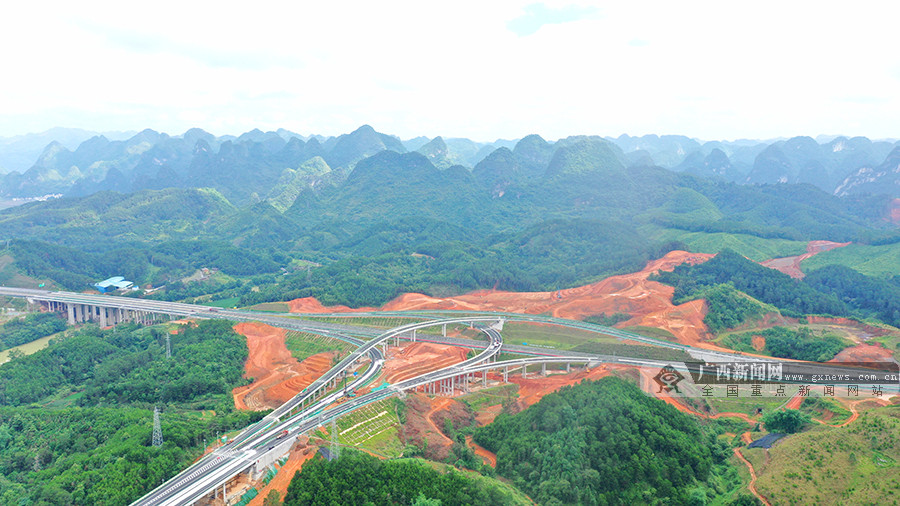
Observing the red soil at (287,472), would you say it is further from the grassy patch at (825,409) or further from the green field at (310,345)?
the grassy patch at (825,409)

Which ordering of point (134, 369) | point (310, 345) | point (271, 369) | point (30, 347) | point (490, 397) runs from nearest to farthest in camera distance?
point (490, 397)
point (134, 369)
point (271, 369)
point (310, 345)
point (30, 347)

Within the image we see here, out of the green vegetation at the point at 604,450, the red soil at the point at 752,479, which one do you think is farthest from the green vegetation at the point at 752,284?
the green vegetation at the point at 604,450

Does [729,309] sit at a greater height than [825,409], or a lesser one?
greater

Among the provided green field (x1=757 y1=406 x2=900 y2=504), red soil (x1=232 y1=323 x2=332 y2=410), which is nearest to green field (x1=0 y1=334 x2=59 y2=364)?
red soil (x1=232 y1=323 x2=332 y2=410)

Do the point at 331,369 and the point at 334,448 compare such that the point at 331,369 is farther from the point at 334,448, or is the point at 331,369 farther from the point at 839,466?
the point at 839,466

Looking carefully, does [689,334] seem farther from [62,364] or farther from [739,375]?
[62,364]

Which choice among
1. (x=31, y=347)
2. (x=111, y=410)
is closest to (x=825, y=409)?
(x=111, y=410)

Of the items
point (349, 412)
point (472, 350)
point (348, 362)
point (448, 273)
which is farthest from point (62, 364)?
point (448, 273)
